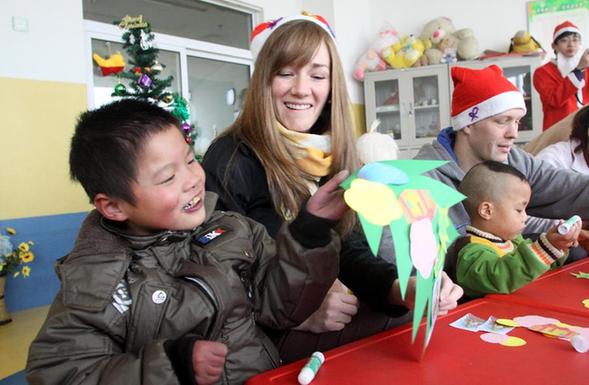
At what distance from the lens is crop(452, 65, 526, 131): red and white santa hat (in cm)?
185

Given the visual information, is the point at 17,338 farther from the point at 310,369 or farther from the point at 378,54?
the point at 378,54

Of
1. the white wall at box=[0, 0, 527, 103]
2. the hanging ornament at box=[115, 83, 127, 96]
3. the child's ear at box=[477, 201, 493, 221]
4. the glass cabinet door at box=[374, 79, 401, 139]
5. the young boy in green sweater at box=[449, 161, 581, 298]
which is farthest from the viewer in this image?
the glass cabinet door at box=[374, 79, 401, 139]

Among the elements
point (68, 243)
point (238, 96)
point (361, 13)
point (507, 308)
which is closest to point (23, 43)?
point (68, 243)

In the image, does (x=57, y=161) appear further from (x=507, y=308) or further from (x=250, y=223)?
(x=507, y=308)

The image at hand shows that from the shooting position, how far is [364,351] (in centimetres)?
86

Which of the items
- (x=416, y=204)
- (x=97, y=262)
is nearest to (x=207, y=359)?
(x=97, y=262)

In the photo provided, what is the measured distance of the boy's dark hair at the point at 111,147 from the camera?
94 centimetres

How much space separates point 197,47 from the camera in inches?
191

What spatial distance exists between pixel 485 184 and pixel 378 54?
16.4 feet

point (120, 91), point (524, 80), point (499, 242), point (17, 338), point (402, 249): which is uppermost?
point (524, 80)

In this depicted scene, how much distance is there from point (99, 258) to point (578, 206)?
171 cm

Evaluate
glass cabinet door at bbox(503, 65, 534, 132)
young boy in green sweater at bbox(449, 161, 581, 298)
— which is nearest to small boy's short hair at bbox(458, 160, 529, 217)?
young boy in green sweater at bbox(449, 161, 581, 298)

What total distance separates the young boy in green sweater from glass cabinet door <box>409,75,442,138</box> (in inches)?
186

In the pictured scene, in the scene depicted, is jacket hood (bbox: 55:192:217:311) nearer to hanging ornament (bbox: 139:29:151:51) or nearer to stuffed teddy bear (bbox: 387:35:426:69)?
hanging ornament (bbox: 139:29:151:51)
